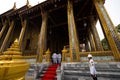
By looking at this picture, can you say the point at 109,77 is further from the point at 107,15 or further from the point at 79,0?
the point at 79,0

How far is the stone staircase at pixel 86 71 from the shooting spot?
6.09 meters

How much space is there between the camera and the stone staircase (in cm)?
609

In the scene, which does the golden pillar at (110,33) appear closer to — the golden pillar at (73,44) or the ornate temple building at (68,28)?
the ornate temple building at (68,28)

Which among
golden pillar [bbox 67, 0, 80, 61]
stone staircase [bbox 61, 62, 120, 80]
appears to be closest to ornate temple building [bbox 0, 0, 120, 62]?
golden pillar [bbox 67, 0, 80, 61]

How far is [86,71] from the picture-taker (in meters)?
6.82

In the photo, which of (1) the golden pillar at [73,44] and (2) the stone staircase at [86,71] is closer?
(2) the stone staircase at [86,71]

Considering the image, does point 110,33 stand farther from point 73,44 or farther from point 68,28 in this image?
point 68,28

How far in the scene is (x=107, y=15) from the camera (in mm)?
8031

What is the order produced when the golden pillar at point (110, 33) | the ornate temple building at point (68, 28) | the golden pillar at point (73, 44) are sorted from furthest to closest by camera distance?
the golden pillar at point (73, 44)
the ornate temple building at point (68, 28)
the golden pillar at point (110, 33)

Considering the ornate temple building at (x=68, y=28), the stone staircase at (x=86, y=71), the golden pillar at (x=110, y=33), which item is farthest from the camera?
the ornate temple building at (x=68, y=28)

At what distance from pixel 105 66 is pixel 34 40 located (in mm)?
11100

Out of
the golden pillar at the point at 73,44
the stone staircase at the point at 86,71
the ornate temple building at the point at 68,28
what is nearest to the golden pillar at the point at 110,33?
the ornate temple building at the point at 68,28

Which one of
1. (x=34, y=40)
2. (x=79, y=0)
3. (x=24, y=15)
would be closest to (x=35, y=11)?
(x=24, y=15)

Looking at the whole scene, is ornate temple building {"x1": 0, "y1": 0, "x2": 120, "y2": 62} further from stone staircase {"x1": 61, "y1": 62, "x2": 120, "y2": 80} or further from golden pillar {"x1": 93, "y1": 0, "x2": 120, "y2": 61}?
stone staircase {"x1": 61, "y1": 62, "x2": 120, "y2": 80}
